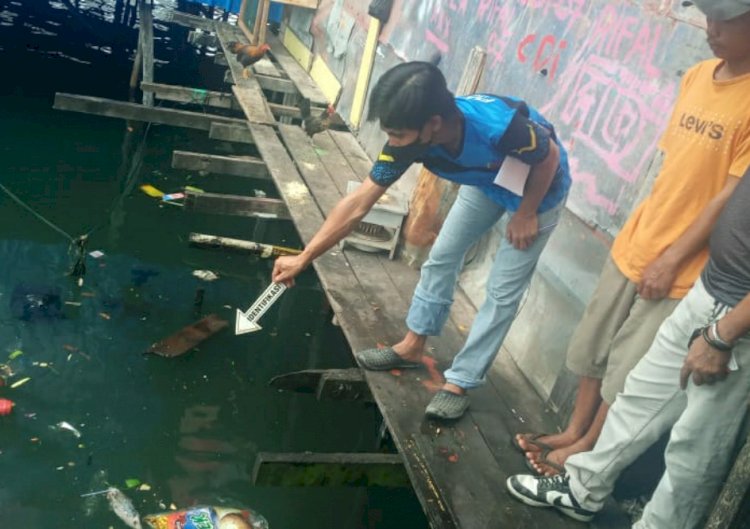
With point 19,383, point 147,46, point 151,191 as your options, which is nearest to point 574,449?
point 19,383

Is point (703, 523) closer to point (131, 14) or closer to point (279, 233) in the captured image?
point (279, 233)

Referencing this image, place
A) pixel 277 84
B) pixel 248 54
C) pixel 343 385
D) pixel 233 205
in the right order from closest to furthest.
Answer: pixel 343 385 → pixel 233 205 → pixel 248 54 → pixel 277 84

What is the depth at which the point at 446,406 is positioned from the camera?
3662mm

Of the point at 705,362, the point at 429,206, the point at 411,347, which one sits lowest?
the point at 411,347

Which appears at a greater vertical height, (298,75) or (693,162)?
(693,162)

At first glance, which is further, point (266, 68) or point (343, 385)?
point (266, 68)

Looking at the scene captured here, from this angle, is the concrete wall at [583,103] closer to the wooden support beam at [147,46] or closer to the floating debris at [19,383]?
the floating debris at [19,383]

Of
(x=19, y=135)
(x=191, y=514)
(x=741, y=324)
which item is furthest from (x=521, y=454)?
(x=19, y=135)

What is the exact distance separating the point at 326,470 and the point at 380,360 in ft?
2.66

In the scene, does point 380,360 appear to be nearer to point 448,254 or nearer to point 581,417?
point 448,254

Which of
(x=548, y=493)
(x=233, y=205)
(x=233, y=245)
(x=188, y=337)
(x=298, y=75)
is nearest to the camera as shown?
(x=548, y=493)

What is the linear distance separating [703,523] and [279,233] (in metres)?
5.78

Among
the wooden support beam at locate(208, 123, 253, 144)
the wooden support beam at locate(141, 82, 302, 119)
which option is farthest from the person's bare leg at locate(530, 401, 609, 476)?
the wooden support beam at locate(141, 82, 302, 119)

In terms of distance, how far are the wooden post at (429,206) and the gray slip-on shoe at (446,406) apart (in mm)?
1791
